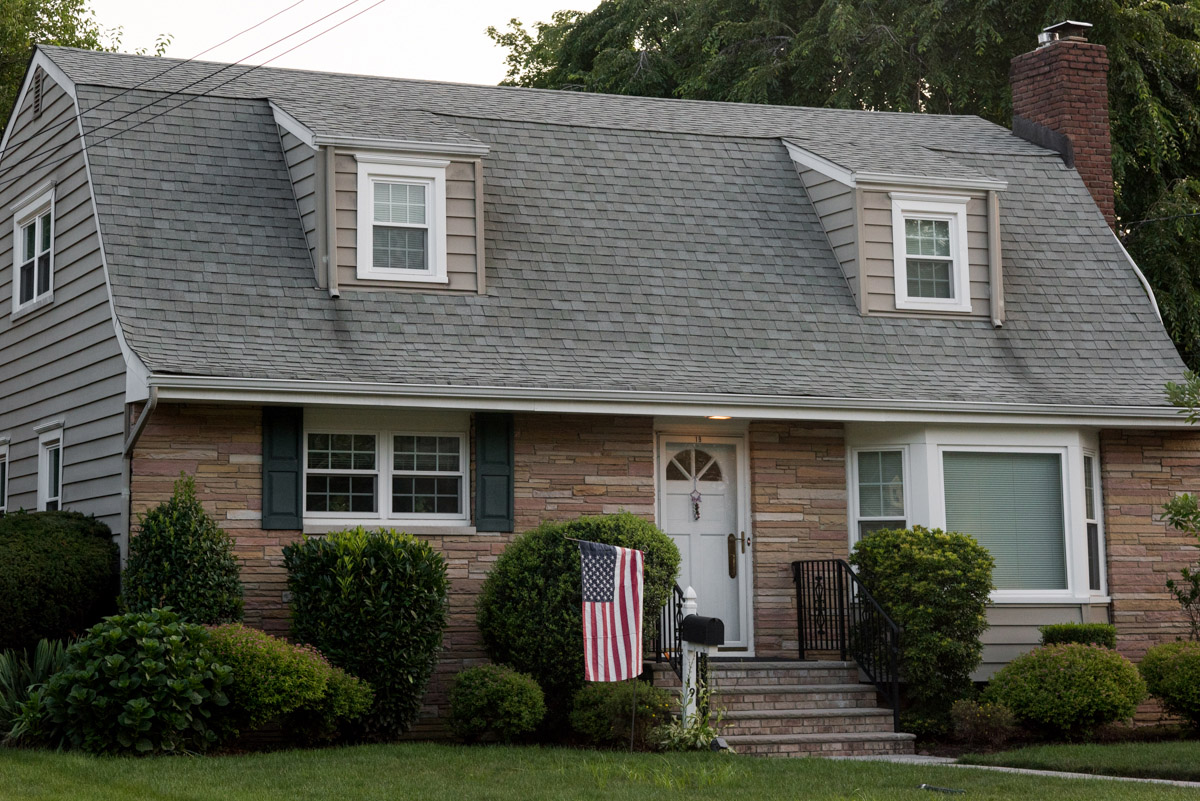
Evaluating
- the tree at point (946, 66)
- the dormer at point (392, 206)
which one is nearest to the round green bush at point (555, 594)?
the dormer at point (392, 206)

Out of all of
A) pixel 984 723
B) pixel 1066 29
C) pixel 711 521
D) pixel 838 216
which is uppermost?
pixel 1066 29

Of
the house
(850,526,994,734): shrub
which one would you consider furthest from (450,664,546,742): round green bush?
(850,526,994,734): shrub

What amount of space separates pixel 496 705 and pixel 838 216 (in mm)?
6811

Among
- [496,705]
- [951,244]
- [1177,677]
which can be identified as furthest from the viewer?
[951,244]

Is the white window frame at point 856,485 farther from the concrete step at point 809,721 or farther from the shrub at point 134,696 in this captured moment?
the shrub at point 134,696

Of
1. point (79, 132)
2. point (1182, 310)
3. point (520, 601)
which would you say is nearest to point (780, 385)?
point (520, 601)

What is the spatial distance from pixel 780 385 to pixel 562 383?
6.86ft

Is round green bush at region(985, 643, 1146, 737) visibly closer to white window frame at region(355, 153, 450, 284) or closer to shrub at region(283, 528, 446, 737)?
shrub at region(283, 528, 446, 737)

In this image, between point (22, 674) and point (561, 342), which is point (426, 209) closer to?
point (561, 342)

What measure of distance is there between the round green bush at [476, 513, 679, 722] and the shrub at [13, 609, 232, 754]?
2468 mm

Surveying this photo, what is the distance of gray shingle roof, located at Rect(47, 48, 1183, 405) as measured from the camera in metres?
13.1

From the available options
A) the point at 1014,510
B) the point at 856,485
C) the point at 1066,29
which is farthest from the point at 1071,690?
the point at 1066,29

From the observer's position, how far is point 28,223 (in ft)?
51.7

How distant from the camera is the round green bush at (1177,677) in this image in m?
12.7
